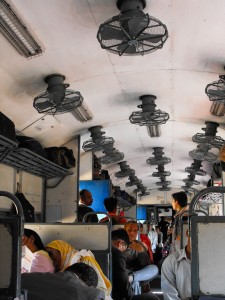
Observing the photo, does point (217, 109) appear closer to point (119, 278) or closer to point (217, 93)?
point (217, 93)

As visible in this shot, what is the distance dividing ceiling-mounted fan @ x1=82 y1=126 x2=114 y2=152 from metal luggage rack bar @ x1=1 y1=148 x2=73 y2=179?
Result: 0.61 meters

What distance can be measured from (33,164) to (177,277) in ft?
12.4

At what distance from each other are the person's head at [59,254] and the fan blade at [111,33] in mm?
1954

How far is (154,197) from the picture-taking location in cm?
2062

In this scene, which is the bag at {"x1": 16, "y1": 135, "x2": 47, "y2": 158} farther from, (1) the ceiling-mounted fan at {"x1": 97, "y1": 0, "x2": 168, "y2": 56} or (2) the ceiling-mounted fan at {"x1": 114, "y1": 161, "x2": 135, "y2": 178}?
(2) the ceiling-mounted fan at {"x1": 114, "y1": 161, "x2": 135, "y2": 178}

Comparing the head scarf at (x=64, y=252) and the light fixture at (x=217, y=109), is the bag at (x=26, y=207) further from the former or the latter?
the light fixture at (x=217, y=109)

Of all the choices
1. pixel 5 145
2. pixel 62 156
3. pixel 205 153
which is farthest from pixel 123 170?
pixel 5 145

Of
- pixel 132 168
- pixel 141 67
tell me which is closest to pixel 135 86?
pixel 141 67

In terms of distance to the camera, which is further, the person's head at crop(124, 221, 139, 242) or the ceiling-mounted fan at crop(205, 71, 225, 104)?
the person's head at crop(124, 221, 139, 242)

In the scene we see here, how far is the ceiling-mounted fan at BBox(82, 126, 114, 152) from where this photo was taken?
7.97m

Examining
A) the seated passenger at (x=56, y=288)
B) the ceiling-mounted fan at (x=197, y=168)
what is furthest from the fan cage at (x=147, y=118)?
the ceiling-mounted fan at (x=197, y=168)

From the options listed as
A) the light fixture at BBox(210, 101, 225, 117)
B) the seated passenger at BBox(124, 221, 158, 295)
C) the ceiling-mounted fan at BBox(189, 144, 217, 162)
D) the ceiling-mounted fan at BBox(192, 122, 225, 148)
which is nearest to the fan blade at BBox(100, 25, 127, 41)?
the seated passenger at BBox(124, 221, 158, 295)

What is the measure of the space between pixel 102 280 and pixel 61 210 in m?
4.58

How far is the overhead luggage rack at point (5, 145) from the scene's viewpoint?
4.89 metres
